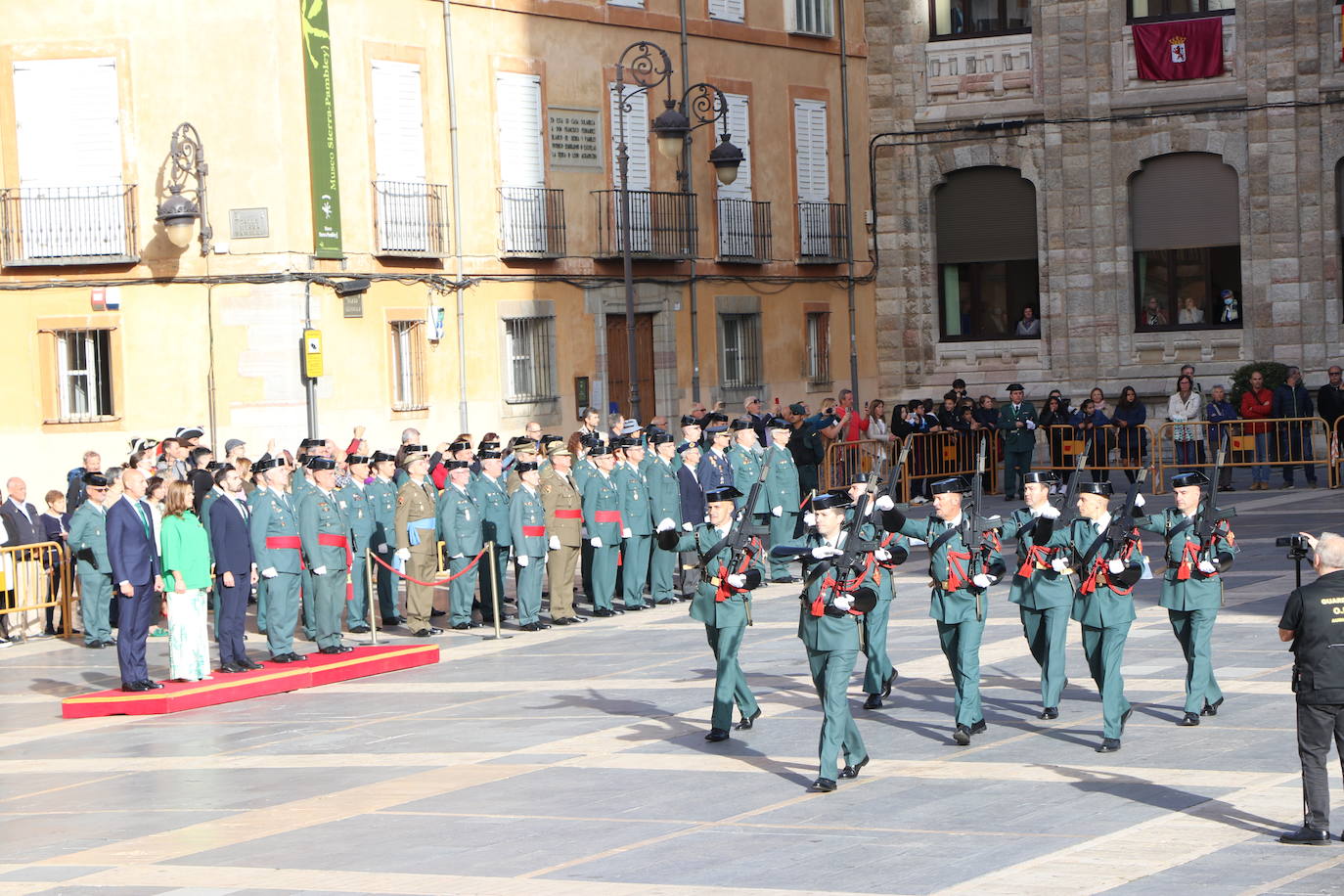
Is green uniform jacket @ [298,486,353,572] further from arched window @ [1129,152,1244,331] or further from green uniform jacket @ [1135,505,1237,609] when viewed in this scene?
arched window @ [1129,152,1244,331]

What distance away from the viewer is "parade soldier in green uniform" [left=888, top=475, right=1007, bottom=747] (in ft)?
44.4

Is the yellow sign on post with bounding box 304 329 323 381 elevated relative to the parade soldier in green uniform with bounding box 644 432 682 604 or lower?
elevated

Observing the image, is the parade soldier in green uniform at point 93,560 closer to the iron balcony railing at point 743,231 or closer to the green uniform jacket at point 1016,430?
the green uniform jacket at point 1016,430

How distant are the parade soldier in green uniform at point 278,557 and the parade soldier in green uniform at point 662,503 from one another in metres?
4.81

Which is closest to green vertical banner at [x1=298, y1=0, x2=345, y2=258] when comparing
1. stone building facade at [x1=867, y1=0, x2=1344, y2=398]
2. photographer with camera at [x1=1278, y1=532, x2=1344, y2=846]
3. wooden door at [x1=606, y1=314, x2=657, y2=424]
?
wooden door at [x1=606, y1=314, x2=657, y2=424]

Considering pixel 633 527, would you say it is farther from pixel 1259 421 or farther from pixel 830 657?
pixel 1259 421

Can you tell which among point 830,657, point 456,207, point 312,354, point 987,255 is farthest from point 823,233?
point 830,657

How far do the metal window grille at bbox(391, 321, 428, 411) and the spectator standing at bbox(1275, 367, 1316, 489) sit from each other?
1229cm

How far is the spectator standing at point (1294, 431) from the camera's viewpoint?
29.7m

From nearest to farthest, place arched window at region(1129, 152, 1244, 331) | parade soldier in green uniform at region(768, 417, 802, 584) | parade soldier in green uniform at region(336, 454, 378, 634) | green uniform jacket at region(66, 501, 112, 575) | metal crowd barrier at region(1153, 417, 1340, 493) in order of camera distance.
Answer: green uniform jacket at region(66, 501, 112, 575)
parade soldier in green uniform at region(336, 454, 378, 634)
parade soldier in green uniform at region(768, 417, 802, 584)
metal crowd barrier at region(1153, 417, 1340, 493)
arched window at region(1129, 152, 1244, 331)

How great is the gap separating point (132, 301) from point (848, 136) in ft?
47.3

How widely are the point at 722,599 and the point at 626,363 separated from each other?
19.5 metres

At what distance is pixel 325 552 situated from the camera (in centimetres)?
1886

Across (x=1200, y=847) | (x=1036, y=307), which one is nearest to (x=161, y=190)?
(x=1036, y=307)
